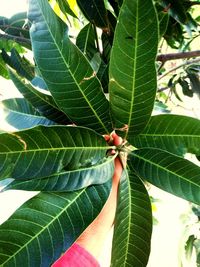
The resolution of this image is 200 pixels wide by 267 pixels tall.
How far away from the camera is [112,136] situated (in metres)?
0.54

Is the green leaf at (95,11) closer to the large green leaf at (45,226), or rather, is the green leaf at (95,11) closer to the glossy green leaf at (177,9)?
the glossy green leaf at (177,9)

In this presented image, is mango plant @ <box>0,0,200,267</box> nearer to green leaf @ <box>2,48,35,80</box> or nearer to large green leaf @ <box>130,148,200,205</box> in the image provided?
large green leaf @ <box>130,148,200,205</box>

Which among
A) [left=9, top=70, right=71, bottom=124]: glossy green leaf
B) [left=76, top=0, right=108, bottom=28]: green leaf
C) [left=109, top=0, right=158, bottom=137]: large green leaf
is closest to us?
[left=109, top=0, right=158, bottom=137]: large green leaf

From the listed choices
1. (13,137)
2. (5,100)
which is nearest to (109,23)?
(5,100)

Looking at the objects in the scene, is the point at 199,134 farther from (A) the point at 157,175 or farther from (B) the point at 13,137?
(B) the point at 13,137

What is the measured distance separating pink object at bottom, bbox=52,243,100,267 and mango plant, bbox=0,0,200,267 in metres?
0.05

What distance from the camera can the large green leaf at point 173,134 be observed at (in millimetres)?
493

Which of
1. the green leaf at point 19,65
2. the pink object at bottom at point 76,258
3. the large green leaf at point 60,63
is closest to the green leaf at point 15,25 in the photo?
the green leaf at point 19,65

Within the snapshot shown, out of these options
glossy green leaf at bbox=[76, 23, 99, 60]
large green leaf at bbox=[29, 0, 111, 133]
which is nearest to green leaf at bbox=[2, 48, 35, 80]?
glossy green leaf at bbox=[76, 23, 99, 60]

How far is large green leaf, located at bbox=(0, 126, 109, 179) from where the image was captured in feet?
1.30

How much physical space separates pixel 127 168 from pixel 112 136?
65 millimetres

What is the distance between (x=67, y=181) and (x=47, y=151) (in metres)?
0.06

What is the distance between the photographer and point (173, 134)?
51cm

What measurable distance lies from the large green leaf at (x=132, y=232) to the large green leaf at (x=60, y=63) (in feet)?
0.57
